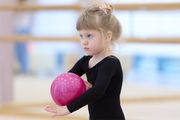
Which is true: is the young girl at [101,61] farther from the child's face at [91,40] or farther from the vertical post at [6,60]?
the vertical post at [6,60]

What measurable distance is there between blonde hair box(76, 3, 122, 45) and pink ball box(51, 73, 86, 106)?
0.85ft

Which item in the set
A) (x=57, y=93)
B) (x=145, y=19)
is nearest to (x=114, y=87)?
(x=57, y=93)

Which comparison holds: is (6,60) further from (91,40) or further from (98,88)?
(98,88)

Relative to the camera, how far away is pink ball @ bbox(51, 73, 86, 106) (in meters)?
1.95

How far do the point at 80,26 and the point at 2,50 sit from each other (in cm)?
252

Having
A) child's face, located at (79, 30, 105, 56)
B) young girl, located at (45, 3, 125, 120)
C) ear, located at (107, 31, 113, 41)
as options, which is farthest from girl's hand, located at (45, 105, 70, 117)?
ear, located at (107, 31, 113, 41)

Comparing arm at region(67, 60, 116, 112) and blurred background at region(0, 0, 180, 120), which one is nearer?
arm at region(67, 60, 116, 112)

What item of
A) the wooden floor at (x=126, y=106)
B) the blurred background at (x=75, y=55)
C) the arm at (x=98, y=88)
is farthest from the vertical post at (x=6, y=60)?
the arm at (x=98, y=88)

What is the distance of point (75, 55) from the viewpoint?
6871 millimetres

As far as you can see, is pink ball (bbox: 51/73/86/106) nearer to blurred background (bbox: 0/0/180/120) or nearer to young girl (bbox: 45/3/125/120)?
young girl (bbox: 45/3/125/120)

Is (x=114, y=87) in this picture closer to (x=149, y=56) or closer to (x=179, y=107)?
(x=179, y=107)

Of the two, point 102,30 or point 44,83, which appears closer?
point 102,30

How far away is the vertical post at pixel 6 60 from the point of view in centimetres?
429

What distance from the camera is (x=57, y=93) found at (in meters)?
1.98
